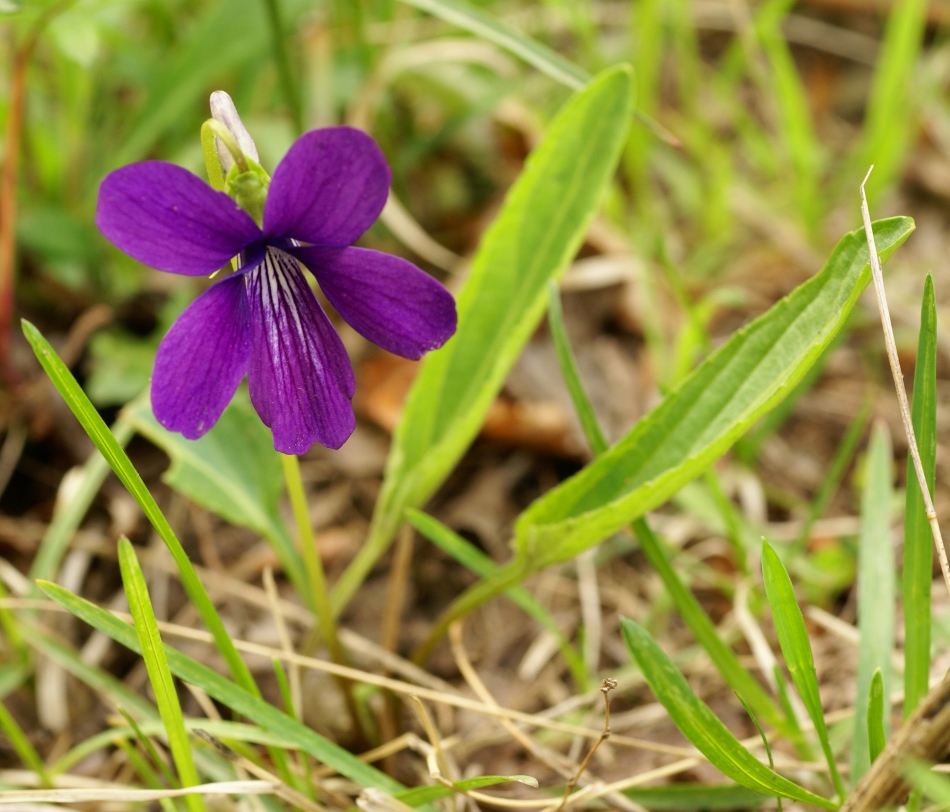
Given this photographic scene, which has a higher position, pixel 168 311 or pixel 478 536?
pixel 168 311

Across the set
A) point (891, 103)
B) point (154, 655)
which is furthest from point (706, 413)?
point (891, 103)

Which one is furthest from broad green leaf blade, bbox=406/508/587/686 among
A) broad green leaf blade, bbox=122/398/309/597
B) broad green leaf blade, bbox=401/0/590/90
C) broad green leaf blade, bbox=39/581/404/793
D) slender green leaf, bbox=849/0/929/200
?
slender green leaf, bbox=849/0/929/200

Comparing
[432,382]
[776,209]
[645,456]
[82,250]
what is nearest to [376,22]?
[82,250]

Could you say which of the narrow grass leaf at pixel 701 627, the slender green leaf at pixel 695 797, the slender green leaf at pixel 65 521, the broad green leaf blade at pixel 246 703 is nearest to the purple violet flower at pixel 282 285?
the broad green leaf blade at pixel 246 703

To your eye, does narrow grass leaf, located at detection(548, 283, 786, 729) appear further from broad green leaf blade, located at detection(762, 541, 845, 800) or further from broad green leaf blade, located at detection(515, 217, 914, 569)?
broad green leaf blade, located at detection(762, 541, 845, 800)

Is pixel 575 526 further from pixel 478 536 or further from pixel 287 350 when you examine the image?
pixel 478 536

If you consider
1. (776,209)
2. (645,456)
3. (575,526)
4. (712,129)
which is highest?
(712,129)

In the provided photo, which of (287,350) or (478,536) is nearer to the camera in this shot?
(287,350)

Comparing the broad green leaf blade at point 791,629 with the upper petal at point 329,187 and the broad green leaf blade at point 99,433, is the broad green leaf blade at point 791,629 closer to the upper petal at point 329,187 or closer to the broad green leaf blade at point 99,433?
the upper petal at point 329,187
